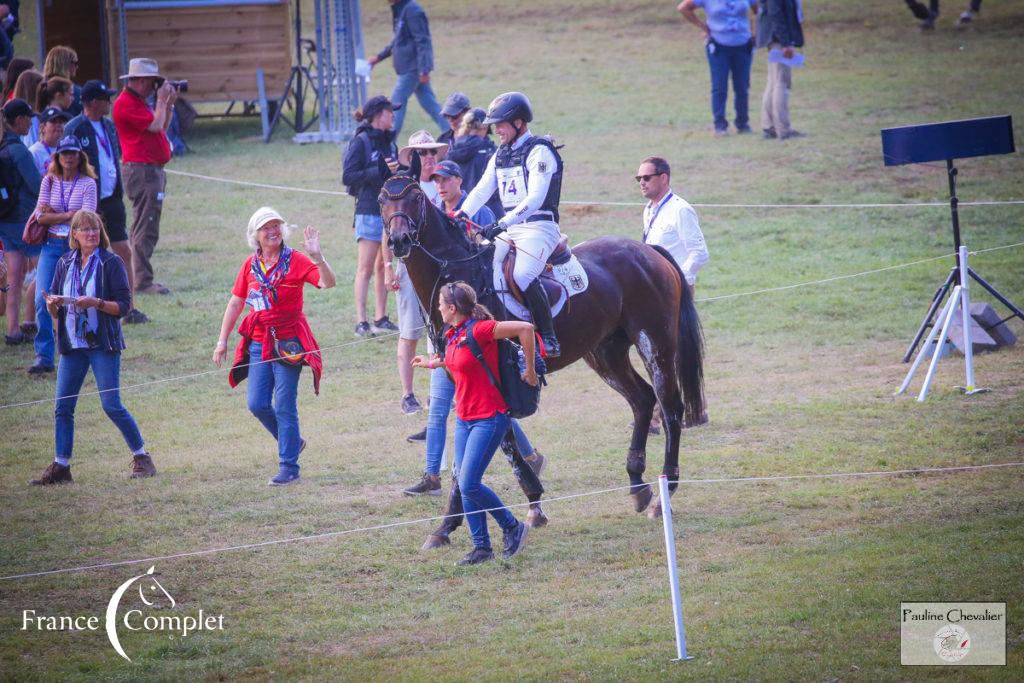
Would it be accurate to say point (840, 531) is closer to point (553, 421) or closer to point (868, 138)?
point (553, 421)

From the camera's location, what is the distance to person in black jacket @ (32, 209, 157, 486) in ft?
29.3

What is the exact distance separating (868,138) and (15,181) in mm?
13424

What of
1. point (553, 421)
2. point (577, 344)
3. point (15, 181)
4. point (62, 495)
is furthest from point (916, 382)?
point (15, 181)

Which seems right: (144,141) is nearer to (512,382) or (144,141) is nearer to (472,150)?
(472,150)

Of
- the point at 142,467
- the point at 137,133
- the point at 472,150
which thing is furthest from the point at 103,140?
the point at 142,467

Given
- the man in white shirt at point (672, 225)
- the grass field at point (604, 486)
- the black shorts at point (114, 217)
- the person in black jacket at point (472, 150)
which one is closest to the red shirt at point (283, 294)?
the grass field at point (604, 486)

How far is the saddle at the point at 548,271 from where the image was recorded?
8250 millimetres

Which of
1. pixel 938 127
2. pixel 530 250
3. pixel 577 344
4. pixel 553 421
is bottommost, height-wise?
pixel 553 421

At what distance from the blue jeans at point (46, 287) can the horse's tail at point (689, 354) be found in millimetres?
5704

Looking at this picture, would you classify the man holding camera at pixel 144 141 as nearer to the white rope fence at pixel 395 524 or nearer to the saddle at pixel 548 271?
the saddle at pixel 548 271

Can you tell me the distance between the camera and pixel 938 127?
10266mm

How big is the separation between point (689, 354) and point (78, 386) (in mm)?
4754

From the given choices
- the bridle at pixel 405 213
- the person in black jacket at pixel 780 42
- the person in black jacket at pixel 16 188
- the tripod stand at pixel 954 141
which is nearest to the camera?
the bridle at pixel 405 213

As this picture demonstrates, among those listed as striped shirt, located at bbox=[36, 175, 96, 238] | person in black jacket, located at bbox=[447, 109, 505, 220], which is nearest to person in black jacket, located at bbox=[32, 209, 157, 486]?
striped shirt, located at bbox=[36, 175, 96, 238]
